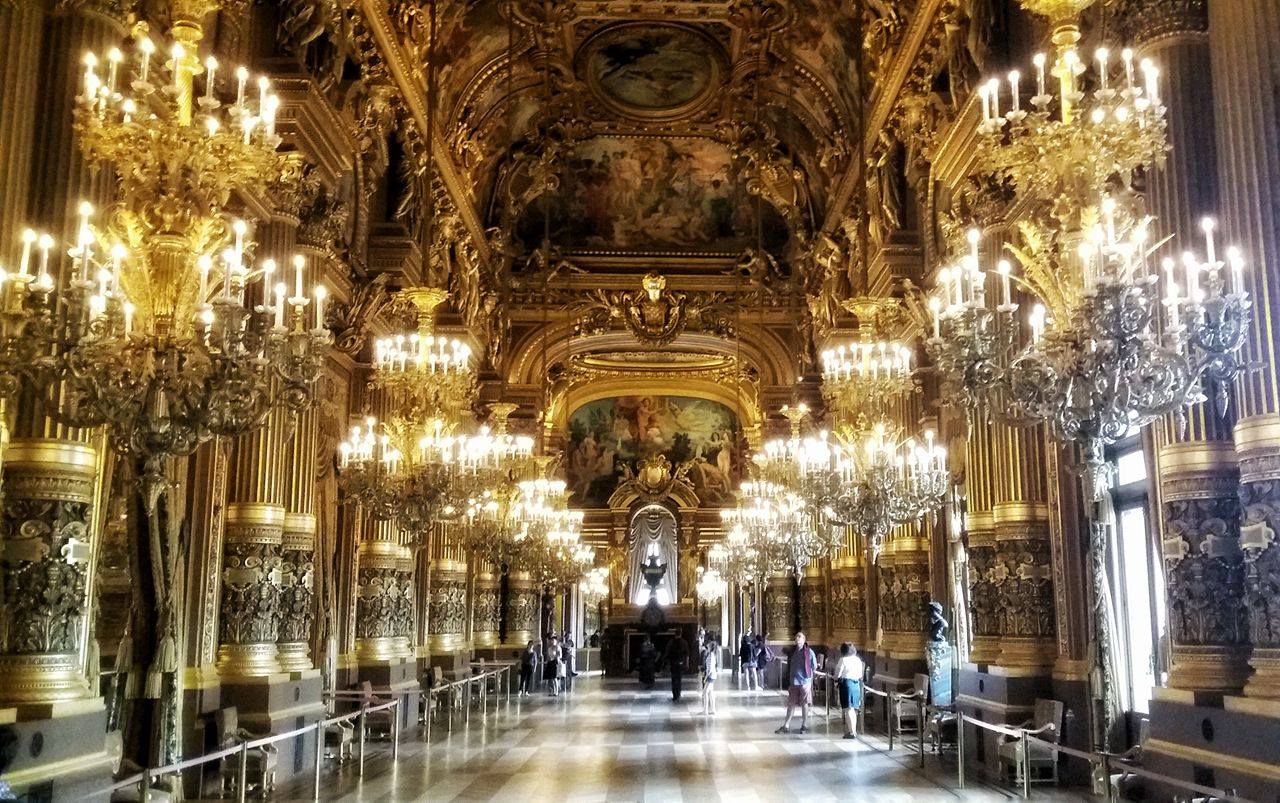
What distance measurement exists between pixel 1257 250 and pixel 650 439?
116 ft

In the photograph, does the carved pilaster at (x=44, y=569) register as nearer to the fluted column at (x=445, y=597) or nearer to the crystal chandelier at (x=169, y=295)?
the crystal chandelier at (x=169, y=295)

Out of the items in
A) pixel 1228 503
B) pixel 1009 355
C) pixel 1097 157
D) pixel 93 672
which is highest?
pixel 1097 157

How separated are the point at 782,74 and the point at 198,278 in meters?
15.8

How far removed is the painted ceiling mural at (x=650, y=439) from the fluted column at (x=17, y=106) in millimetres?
34176

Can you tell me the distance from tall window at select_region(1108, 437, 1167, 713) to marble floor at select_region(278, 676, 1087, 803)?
1527 millimetres

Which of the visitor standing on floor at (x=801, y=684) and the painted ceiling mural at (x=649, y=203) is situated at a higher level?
the painted ceiling mural at (x=649, y=203)

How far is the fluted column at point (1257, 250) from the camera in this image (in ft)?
22.1

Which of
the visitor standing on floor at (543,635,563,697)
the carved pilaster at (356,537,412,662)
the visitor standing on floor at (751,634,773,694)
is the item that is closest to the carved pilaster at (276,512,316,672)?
the carved pilaster at (356,537,412,662)

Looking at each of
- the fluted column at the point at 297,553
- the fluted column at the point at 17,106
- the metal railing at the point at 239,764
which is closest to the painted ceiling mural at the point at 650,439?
the metal railing at the point at 239,764

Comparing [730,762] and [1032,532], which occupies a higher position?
[1032,532]

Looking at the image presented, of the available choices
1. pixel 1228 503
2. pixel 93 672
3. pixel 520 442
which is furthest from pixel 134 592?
pixel 520 442

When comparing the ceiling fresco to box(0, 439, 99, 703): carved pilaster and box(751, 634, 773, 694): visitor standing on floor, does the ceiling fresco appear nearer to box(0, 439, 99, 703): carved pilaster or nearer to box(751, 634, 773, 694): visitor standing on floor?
box(751, 634, 773, 694): visitor standing on floor

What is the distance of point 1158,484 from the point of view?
8.08m

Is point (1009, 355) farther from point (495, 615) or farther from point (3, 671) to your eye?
point (495, 615)
